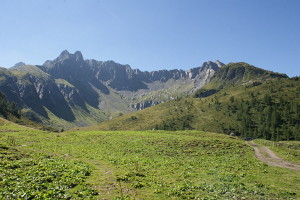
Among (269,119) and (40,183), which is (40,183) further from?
(269,119)

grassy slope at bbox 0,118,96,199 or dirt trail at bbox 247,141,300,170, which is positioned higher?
grassy slope at bbox 0,118,96,199

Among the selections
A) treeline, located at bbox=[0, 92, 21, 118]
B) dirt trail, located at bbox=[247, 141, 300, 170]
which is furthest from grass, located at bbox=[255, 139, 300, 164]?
treeline, located at bbox=[0, 92, 21, 118]

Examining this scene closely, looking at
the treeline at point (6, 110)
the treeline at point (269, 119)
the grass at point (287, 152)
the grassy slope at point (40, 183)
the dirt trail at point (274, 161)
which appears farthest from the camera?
the treeline at point (6, 110)

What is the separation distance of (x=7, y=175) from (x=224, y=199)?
19.6 m

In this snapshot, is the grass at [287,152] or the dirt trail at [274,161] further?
the grass at [287,152]

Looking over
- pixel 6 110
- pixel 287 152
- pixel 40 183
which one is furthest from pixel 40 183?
pixel 6 110

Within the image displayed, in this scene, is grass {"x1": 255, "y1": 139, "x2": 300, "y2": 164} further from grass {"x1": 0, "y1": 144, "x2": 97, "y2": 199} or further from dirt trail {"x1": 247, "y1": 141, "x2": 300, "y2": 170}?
grass {"x1": 0, "y1": 144, "x2": 97, "y2": 199}

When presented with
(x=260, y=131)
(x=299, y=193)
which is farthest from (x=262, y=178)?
(x=260, y=131)

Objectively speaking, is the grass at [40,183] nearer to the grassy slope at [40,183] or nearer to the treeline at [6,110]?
the grassy slope at [40,183]

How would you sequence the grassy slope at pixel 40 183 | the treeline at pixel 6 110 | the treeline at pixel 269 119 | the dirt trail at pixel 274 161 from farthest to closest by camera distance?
the treeline at pixel 6 110 → the treeline at pixel 269 119 → the dirt trail at pixel 274 161 → the grassy slope at pixel 40 183

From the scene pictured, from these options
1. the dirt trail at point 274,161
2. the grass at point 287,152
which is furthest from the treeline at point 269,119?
the dirt trail at point 274,161

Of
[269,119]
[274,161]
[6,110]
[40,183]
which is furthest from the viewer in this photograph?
[6,110]

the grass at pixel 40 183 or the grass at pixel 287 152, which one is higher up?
the grass at pixel 40 183

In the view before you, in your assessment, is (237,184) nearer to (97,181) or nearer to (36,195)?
(97,181)
